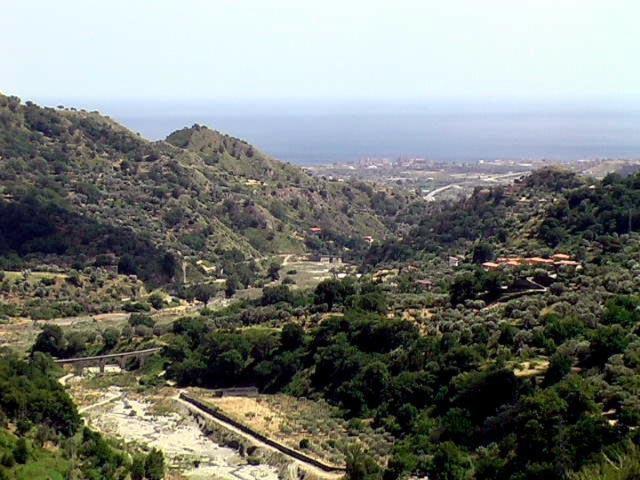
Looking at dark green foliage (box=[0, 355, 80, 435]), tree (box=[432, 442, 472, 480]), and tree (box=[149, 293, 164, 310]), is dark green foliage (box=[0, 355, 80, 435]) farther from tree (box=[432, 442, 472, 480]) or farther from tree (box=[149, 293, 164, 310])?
tree (box=[149, 293, 164, 310])

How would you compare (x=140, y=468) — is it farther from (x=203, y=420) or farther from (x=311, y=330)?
(x=311, y=330)

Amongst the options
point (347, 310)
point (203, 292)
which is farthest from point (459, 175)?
point (347, 310)

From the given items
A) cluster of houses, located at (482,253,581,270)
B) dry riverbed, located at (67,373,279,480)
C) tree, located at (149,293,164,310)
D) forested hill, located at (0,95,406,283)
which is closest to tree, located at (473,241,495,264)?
cluster of houses, located at (482,253,581,270)

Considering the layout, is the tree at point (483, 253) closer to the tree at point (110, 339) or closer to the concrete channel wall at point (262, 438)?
the tree at point (110, 339)

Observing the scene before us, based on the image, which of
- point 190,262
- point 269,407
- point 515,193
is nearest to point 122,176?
point 190,262

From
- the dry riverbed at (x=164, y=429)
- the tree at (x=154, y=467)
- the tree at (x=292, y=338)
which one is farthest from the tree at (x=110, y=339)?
the tree at (x=154, y=467)
